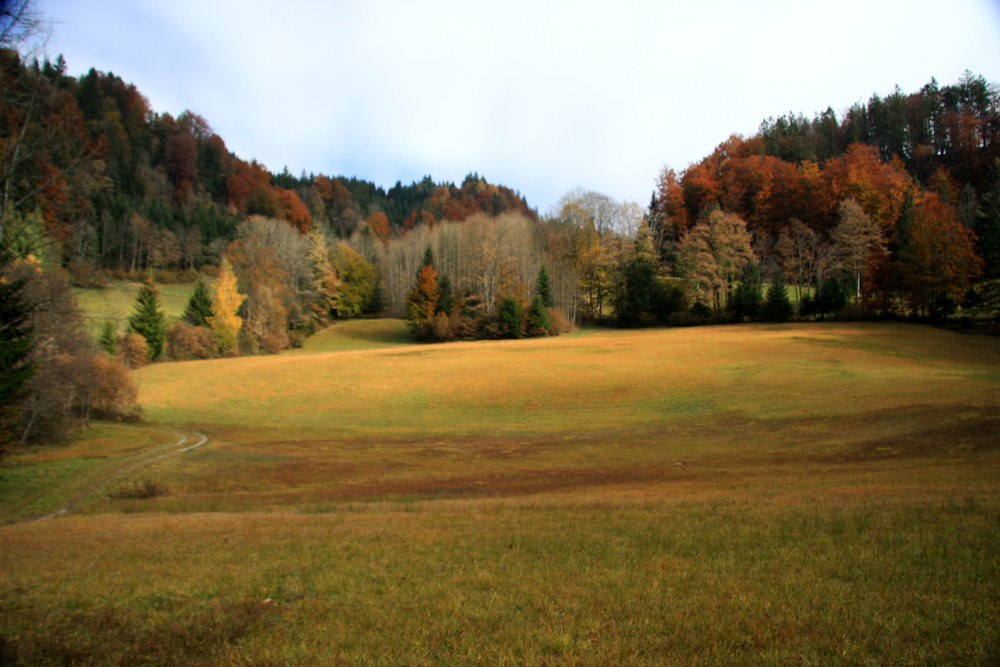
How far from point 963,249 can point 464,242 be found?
2635 inches

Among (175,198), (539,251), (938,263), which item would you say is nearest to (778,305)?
(938,263)

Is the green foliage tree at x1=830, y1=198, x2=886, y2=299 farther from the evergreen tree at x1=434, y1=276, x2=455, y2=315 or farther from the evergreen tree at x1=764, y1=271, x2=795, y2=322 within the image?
the evergreen tree at x1=434, y1=276, x2=455, y2=315

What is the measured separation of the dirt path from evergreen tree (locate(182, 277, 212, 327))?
156 ft

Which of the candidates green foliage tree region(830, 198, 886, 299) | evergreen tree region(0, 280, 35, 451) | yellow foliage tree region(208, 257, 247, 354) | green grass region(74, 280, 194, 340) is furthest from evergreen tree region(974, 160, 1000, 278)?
green grass region(74, 280, 194, 340)

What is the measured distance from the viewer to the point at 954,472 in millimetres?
14820

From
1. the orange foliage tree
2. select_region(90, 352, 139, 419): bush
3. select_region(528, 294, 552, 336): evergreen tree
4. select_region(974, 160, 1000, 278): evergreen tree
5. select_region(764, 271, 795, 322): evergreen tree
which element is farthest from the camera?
select_region(528, 294, 552, 336): evergreen tree

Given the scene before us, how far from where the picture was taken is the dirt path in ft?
63.1

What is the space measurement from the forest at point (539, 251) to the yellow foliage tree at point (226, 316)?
9.5 inches

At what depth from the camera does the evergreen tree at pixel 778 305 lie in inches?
2869

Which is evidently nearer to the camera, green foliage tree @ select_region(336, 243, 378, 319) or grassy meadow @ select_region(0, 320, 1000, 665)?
grassy meadow @ select_region(0, 320, 1000, 665)

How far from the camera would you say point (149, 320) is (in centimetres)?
6638

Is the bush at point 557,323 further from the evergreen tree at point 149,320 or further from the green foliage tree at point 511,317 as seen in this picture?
the evergreen tree at point 149,320

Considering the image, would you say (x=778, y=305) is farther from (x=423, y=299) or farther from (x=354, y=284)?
(x=354, y=284)

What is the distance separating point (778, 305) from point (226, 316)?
245 feet
